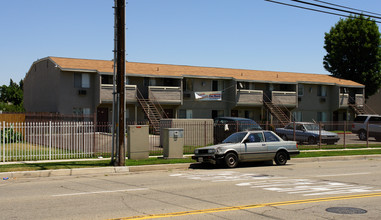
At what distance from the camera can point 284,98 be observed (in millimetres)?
44188

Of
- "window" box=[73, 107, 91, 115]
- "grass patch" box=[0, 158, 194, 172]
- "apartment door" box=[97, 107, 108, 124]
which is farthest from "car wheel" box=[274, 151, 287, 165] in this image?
"window" box=[73, 107, 91, 115]

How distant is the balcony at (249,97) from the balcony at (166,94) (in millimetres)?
6387

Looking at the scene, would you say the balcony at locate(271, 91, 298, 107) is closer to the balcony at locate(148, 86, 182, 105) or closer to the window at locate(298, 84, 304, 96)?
the window at locate(298, 84, 304, 96)

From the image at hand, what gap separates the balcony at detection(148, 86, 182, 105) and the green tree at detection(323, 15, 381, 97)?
92.3 feet

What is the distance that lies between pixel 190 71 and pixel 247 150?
1031 inches

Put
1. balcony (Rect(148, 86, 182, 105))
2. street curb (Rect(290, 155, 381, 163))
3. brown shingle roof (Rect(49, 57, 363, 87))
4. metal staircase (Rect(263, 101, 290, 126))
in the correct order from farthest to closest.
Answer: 1. metal staircase (Rect(263, 101, 290, 126))
2. balcony (Rect(148, 86, 182, 105))
3. brown shingle roof (Rect(49, 57, 363, 87))
4. street curb (Rect(290, 155, 381, 163))

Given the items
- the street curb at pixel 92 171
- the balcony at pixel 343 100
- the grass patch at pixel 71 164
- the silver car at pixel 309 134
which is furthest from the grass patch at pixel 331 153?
the balcony at pixel 343 100

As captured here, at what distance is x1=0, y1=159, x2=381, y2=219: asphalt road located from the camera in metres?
8.14

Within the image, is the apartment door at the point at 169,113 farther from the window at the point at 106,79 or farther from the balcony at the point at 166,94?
the window at the point at 106,79

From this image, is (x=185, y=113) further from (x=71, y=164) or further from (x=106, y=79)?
(x=71, y=164)

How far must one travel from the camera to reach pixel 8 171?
48.5ft

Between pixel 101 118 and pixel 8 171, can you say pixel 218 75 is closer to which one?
pixel 101 118

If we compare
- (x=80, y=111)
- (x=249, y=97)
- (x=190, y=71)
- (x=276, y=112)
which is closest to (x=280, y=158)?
(x=80, y=111)

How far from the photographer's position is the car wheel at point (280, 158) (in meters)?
18.1
